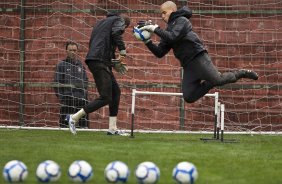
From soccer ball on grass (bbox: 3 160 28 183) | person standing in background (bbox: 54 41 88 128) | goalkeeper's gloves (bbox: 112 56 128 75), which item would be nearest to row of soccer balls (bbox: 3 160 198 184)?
soccer ball on grass (bbox: 3 160 28 183)

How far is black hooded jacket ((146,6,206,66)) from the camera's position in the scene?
35.3 ft

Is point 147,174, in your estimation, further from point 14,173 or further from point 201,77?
point 201,77

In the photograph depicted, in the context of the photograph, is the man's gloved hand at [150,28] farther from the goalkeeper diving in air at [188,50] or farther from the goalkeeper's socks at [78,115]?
the goalkeeper's socks at [78,115]

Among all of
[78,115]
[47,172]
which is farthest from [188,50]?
[47,172]

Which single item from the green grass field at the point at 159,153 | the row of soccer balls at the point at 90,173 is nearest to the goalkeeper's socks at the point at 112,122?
the green grass field at the point at 159,153

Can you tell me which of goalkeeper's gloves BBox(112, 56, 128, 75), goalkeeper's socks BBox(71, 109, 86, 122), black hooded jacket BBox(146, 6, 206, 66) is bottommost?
goalkeeper's socks BBox(71, 109, 86, 122)

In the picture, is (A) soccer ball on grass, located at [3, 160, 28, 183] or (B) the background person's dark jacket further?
(B) the background person's dark jacket

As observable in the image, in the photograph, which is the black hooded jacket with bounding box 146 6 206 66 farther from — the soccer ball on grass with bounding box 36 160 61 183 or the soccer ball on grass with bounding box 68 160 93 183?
the soccer ball on grass with bounding box 36 160 61 183

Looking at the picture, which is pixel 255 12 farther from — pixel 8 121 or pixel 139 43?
pixel 8 121

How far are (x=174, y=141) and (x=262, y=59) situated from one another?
4.09 m

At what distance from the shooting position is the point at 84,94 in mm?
14406

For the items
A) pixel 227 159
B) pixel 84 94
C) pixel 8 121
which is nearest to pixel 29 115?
pixel 8 121

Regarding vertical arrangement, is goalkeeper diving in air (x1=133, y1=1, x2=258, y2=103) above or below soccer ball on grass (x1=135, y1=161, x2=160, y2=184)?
above

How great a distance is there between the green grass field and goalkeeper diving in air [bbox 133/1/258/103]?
937 mm
